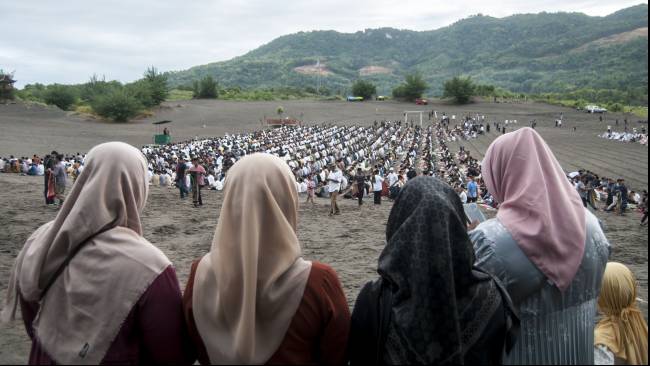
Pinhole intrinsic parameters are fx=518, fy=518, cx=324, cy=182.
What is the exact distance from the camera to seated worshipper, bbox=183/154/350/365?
1.63m

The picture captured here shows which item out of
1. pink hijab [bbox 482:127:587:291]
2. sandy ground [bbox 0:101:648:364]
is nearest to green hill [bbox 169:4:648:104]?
sandy ground [bbox 0:101:648:364]

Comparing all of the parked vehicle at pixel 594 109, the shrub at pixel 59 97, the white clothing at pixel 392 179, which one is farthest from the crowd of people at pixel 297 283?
the parked vehicle at pixel 594 109

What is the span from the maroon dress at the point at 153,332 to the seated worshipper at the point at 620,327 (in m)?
1.71

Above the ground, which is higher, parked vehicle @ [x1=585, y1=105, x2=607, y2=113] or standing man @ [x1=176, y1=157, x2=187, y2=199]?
parked vehicle @ [x1=585, y1=105, x2=607, y2=113]

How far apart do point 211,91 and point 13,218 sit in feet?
176

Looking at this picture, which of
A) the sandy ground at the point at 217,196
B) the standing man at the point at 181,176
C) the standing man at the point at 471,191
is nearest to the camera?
the sandy ground at the point at 217,196

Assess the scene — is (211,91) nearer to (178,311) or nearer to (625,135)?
(625,135)

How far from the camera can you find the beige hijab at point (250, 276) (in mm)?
1625

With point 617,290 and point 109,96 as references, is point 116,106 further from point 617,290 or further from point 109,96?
point 617,290

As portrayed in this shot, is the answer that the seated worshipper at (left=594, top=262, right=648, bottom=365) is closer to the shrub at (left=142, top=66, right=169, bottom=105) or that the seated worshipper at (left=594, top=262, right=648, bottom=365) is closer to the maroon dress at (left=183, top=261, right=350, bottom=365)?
the maroon dress at (left=183, top=261, right=350, bottom=365)

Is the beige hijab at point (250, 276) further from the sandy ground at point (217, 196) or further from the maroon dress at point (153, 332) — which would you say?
the sandy ground at point (217, 196)

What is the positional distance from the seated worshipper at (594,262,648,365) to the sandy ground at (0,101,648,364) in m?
2.72

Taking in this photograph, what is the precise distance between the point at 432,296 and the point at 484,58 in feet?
541

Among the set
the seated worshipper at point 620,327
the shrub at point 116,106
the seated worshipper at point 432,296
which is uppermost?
the shrub at point 116,106
